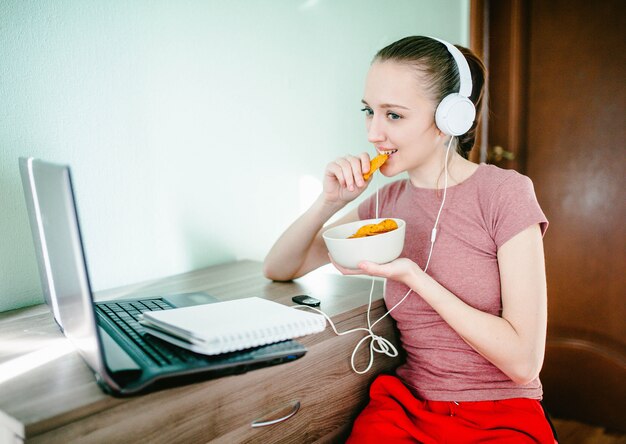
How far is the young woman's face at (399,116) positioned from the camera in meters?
0.97

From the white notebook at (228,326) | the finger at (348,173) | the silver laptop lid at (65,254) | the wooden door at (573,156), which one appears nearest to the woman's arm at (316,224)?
the finger at (348,173)

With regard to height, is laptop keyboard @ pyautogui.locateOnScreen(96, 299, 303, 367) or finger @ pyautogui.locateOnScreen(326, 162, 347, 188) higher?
finger @ pyautogui.locateOnScreen(326, 162, 347, 188)

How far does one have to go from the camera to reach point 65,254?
64cm

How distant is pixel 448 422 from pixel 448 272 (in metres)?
0.28

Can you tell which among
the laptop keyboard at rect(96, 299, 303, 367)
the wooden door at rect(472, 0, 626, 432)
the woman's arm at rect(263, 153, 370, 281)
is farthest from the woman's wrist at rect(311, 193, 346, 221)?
the wooden door at rect(472, 0, 626, 432)

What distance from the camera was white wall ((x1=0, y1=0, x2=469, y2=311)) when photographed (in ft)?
3.34

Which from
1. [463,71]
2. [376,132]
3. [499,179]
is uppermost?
[463,71]

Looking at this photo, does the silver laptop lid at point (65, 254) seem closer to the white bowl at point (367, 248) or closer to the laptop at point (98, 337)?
the laptop at point (98, 337)

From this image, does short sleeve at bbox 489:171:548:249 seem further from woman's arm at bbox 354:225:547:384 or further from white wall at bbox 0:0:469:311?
white wall at bbox 0:0:469:311

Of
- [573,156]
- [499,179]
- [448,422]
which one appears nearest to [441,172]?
[499,179]

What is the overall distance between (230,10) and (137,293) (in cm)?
79

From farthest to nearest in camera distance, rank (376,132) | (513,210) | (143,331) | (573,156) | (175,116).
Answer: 1. (573,156)
2. (175,116)
3. (376,132)
4. (513,210)
5. (143,331)

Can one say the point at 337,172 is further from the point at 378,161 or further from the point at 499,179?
the point at 499,179

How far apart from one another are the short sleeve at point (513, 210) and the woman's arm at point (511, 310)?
16 millimetres
